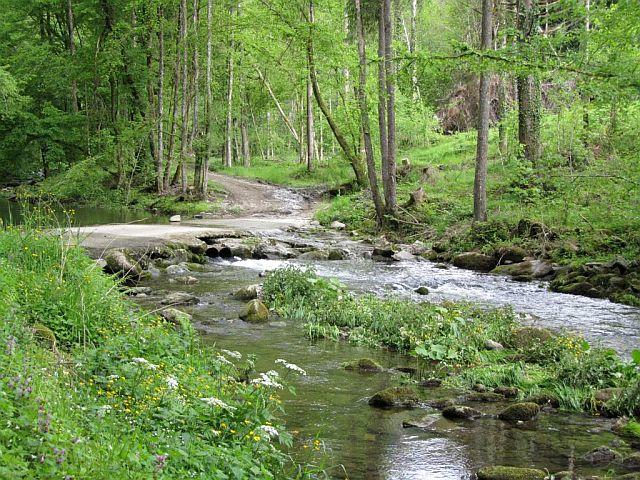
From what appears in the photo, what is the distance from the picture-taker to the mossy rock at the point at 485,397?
23.7 feet

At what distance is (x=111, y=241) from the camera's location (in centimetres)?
1538

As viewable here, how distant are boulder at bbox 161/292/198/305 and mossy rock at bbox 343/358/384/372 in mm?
4018

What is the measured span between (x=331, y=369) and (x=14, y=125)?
28801mm

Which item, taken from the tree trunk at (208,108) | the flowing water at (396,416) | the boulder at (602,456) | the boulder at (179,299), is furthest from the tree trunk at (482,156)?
the tree trunk at (208,108)

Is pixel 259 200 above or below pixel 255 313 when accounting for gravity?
above

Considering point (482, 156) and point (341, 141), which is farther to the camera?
point (341, 141)

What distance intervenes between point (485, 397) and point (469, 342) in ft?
6.29

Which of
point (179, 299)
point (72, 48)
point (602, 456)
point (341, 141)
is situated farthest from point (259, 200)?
point (602, 456)

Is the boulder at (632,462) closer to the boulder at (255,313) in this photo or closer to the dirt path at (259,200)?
the boulder at (255,313)

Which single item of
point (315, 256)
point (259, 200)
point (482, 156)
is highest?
point (482, 156)

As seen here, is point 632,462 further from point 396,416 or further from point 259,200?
point 259,200

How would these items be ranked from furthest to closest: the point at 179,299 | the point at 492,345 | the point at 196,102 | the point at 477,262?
1. the point at 196,102
2. the point at 477,262
3. the point at 179,299
4. the point at 492,345

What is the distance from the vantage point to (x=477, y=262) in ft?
53.2

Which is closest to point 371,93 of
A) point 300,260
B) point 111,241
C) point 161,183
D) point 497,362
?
point 161,183
